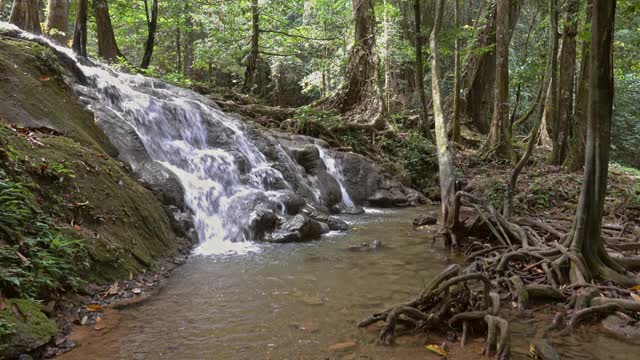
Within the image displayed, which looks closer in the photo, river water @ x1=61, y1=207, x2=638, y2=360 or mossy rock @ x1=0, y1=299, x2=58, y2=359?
mossy rock @ x1=0, y1=299, x2=58, y2=359

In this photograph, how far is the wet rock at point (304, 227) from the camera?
877cm

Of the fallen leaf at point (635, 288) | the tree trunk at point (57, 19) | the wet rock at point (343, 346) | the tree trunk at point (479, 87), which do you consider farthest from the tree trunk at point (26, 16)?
the tree trunk at point (479, 87)

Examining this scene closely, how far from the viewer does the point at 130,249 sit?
6047 mm

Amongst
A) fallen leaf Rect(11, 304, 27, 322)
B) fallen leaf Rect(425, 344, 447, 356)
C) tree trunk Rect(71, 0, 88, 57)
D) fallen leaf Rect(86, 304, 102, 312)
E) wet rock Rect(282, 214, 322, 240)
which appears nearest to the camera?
fallen leaf Rect(11, 304, 27, 322)

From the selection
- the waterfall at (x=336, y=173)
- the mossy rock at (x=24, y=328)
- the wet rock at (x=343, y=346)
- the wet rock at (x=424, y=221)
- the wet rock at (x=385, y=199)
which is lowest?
the wet rock at (x=343, y=346)

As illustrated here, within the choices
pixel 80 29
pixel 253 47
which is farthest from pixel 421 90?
pixel 80 29

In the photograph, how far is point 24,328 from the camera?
3.58 metres

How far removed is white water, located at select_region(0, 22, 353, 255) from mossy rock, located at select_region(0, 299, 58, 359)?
3.88 metres

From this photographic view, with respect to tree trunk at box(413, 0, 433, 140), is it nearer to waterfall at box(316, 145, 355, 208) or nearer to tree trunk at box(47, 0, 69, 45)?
waterfall at box(316, 145, 355, 208)

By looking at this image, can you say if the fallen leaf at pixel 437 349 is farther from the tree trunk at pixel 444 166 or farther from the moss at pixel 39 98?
the moss at pixel 39 98

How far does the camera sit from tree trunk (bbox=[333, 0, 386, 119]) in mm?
17781

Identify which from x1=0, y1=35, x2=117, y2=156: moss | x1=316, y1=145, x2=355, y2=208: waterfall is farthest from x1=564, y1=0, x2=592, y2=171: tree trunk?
x1=0, y1=35, x2=117, y2=156: moss

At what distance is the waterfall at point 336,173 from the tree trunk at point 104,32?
8.36 meters

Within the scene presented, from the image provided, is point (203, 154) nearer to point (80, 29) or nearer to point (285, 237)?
point (285, 237)
